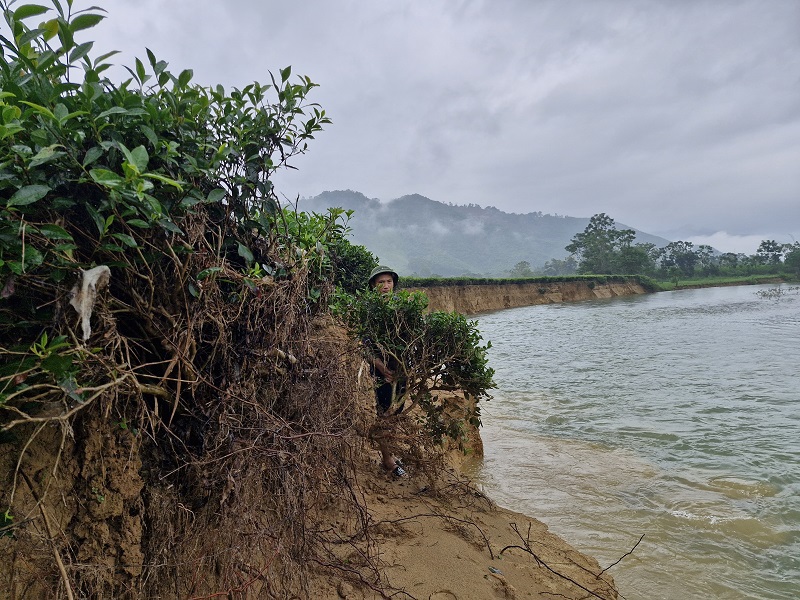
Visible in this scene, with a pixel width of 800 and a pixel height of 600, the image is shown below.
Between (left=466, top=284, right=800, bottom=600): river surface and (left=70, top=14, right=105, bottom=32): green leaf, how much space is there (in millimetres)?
4982

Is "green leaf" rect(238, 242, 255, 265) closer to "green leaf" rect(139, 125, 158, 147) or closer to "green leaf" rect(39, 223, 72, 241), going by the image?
"green leaf" rect(139, 125, 158, 147)

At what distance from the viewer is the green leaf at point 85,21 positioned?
1.67 meters

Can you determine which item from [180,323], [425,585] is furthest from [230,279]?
[425,585]

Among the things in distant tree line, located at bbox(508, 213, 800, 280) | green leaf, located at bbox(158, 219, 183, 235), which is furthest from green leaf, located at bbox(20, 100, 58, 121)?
distant tree line, located at bbox(508, 213, 800, 280)

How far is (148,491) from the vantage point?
200 centimetres

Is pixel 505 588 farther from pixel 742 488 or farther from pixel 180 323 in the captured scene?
pixel 742 488

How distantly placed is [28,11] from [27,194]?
75cm

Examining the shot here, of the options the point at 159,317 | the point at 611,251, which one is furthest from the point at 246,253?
the point at 611,251

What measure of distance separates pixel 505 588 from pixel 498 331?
20.7 meters

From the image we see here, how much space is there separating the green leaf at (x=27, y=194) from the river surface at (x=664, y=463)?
460 cm

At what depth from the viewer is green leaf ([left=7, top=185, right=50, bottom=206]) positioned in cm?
141

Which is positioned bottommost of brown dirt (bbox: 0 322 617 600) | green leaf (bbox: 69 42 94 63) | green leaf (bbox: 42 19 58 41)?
brown dirt (bbox: 0 322 617 600)

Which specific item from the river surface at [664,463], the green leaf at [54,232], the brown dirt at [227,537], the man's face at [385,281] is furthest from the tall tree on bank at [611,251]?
the green leaf at [54,232]

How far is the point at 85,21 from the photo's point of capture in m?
1.68
